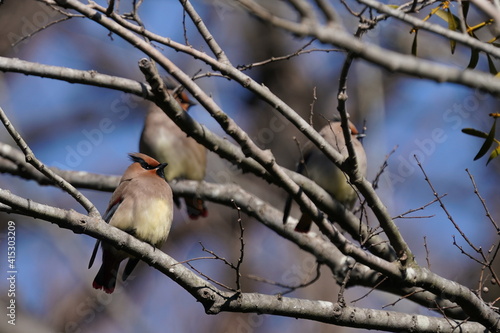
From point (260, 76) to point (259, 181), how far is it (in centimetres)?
162

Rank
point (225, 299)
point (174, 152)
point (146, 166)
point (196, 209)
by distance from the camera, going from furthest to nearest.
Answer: point (174, 152)
point (196, 209)
point (146, 166)
point (225, 299)

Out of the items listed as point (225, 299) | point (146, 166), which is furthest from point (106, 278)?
point (225, 299)

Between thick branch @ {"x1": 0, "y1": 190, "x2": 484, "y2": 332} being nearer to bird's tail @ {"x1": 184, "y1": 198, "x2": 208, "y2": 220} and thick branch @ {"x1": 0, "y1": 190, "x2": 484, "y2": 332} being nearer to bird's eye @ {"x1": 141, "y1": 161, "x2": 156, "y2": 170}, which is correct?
bird's eye @ {"x1": 141, "y1": 161, "x2": 156, "y2": 170}

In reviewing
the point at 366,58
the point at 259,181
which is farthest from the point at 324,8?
the point at 259,181

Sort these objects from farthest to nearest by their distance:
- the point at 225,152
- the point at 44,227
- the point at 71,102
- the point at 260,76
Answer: the point at 71,102, the point at 260,76, the point at 44,227, the point at 225,152

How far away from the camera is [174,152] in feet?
24.2

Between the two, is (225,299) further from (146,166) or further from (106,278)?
(146,166)

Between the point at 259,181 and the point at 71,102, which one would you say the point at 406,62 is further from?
the point at 71,102

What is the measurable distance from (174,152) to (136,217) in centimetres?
290

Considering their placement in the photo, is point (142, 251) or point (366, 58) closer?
point (366, 58)

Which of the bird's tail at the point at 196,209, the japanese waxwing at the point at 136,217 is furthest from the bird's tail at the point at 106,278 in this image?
the bird's tail at the point at 196,209

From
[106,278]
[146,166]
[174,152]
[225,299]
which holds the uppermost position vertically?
[174,152]

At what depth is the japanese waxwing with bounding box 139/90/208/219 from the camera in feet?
24.0

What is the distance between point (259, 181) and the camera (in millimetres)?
9664
